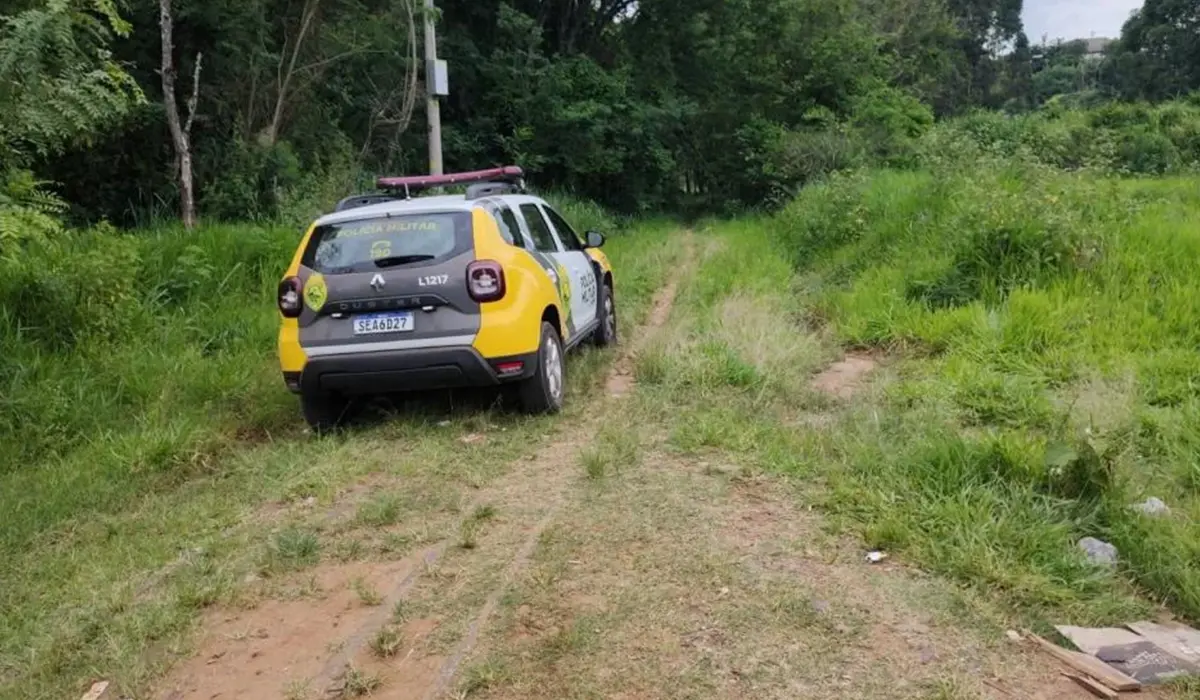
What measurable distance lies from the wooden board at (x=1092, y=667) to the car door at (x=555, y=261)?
4370 millimetres

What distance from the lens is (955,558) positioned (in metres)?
3.76

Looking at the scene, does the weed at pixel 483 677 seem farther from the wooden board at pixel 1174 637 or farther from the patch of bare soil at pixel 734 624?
the wooden board at pixel 1174 637

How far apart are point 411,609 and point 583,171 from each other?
73.3 ft

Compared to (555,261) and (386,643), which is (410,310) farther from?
(386,643)

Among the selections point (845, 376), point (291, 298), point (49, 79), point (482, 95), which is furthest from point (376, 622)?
point (482, 95)

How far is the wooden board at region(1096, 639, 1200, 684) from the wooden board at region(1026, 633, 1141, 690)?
45 millimetres

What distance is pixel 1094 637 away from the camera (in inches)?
128

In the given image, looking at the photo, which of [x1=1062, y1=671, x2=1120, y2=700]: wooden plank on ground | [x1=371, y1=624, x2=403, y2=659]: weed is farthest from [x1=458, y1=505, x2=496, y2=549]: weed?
[x1=1062, y1=671, x2=1120, y2=700]: wooden plank on ground

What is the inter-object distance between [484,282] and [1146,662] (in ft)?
13.4

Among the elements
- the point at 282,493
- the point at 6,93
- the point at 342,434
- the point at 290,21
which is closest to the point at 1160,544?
the point at 282,493

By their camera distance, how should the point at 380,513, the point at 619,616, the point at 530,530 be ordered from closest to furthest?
the point at 619,616
the point at 530,530
the point at 380,513

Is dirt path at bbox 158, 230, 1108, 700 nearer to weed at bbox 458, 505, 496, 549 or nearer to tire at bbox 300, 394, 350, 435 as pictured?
weed at bbox 458, 505, 496, 549

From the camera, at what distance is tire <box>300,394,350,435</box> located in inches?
241

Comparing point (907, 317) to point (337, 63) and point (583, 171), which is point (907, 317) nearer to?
point (337, 63)
